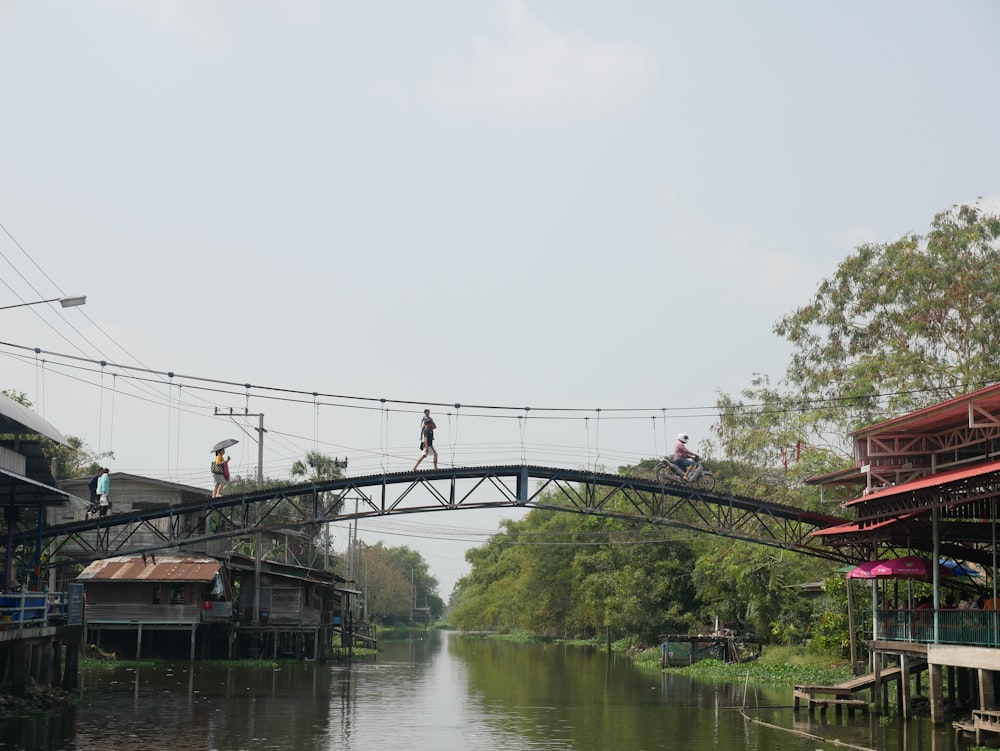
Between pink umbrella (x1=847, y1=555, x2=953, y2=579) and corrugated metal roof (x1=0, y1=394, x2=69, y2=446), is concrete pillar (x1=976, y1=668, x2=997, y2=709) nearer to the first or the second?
pink umbrella (x1=847, y1=555, x2=953, y2=579)

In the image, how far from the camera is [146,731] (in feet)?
86.2

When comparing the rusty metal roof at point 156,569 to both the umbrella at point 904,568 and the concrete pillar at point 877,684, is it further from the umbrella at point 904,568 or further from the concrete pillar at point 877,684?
the umbrella at point 904,568

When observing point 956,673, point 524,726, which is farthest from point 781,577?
point 524,726

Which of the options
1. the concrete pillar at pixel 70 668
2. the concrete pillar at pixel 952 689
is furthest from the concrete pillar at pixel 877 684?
the concrete pillar at pixel 70 668

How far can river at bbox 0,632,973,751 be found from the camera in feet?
81.8

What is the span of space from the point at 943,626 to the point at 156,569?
121ft

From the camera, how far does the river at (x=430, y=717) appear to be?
2492cm

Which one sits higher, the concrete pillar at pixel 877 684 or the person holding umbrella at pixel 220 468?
the person holding umbrella at pixel 220 468

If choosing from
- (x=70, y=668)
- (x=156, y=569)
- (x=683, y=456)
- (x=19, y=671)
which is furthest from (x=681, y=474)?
(x=156, y=569)

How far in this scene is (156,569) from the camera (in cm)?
5116

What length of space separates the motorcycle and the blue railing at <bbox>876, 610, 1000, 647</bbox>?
9.47 metres

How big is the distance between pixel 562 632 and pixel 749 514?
58.7 metres

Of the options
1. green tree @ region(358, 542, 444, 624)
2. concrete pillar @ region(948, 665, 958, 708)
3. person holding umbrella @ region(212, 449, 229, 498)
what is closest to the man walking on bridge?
person holding umbrella @ region(212, 449, 229, 498)

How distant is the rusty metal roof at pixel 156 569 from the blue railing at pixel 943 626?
1237 inches
